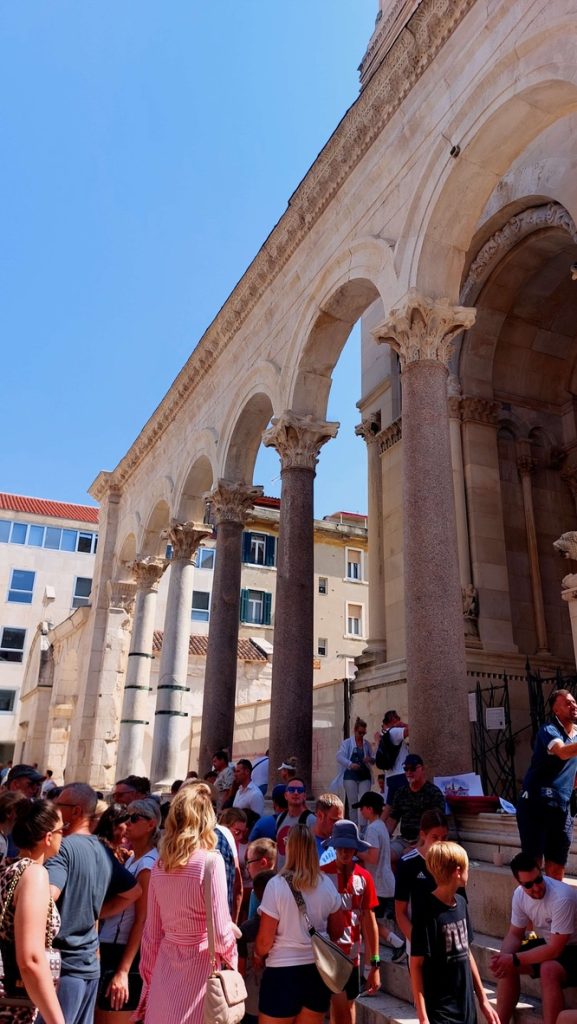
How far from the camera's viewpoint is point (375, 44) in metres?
19.4

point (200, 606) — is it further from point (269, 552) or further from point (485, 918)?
point (485, 918)

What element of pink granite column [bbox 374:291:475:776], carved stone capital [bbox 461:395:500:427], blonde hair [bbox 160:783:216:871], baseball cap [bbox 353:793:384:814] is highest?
carved stone capital [bbox 461:395:500:427]

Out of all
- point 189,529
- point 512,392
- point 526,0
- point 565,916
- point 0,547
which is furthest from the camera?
point 0,547

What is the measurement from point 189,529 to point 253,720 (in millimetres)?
6042

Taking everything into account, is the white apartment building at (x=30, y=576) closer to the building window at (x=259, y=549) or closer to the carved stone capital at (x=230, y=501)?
the building window at (x=259, y=549)

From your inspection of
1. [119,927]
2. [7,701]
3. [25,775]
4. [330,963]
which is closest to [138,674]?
[25,775]

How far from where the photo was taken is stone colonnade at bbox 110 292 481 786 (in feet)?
25.5

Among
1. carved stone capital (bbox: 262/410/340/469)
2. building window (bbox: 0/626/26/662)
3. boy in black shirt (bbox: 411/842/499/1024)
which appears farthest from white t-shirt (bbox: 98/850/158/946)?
building window (bbox: 0/626/26/662)

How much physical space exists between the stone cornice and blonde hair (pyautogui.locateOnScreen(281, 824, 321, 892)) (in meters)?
9.46

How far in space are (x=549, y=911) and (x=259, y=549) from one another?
28764mm

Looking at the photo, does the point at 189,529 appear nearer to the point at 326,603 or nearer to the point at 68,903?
the point at 68,903

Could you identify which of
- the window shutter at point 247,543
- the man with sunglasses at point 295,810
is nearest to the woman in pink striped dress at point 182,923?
the man with sunglasses at point 295,810

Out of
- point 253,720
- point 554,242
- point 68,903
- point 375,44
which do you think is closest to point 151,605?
point 253,720

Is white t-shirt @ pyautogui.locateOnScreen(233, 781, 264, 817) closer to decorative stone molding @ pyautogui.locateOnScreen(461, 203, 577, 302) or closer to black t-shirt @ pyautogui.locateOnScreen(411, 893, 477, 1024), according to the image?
black t-shirt @ pyautogui.locateOnScreen(411, 893, 477, 1024)
